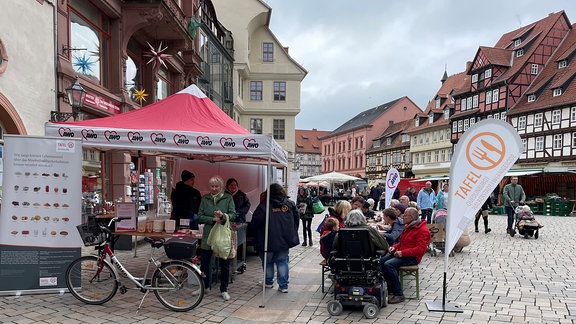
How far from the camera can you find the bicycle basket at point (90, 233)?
556 centimetres

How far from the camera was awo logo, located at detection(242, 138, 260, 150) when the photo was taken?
6.18 meters

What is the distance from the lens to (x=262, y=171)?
36.8ft

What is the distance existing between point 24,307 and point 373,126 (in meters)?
A: 73.2

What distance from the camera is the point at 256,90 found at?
126 ft

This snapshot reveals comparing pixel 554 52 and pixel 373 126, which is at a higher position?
pixel 554 52

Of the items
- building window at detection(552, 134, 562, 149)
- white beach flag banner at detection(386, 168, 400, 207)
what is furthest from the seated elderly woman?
building window at detection(552, 134, 562, 149)

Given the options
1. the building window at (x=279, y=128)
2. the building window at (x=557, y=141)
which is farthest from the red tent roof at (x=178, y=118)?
the building window at (x=557, y=141)

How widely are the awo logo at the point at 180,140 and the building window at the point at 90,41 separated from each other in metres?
5.96

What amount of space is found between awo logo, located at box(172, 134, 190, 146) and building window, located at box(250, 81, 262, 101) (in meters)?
32.4

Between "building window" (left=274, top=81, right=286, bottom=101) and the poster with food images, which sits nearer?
the poster with food images

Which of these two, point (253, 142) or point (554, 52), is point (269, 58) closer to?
point (554, 52)

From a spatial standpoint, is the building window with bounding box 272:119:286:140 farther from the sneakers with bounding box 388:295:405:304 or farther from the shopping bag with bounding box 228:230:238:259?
the sneakers with bounding box 388:295:405:304

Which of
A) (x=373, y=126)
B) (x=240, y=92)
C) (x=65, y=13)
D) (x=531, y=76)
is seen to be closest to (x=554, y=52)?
(x=531, y=76)

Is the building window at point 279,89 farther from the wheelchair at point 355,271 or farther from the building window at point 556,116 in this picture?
the wheelchair at point 355,271
